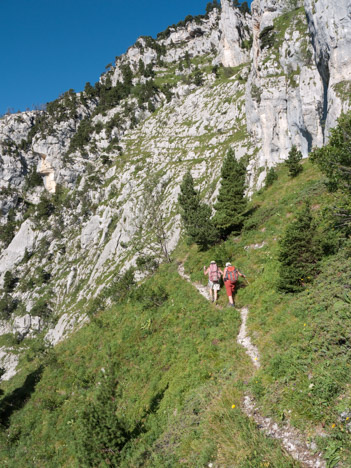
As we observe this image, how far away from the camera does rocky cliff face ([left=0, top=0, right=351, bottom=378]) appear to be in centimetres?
3955

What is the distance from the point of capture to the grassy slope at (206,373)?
5.99m

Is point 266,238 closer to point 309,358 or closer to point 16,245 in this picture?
point 309,358

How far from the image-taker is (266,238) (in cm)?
1739

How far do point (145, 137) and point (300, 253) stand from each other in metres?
87.1

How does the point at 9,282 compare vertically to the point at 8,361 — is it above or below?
above

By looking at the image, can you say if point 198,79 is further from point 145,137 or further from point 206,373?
point 206,373

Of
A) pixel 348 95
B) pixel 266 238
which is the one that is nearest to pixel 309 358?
pixel 266 238

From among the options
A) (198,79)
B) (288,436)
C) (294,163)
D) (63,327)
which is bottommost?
(288,436)

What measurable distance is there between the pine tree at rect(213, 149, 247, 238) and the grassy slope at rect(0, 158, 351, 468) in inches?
64.4

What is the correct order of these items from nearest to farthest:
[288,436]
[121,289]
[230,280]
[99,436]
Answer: [288,436] < [99,436] < [230,280] < [121,289]

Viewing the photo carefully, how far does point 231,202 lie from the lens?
68.2 ft

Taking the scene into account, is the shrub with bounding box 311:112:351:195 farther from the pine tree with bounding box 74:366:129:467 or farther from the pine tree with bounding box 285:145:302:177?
the pine tree with bounding box 285:145:302:177

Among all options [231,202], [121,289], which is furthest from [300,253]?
[121,289]

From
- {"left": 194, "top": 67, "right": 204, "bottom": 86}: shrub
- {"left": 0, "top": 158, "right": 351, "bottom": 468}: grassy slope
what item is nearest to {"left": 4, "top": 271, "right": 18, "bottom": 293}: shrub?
{"left": 0, "top": 158, "right": 351, "bottom": 468}: grassy slope
